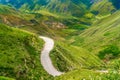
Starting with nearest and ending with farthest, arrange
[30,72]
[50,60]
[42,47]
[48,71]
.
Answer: [30,72] → [48,71] → [50,60] → [42,47]

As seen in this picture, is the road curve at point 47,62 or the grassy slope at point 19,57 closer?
the grassy slope at point 19,57

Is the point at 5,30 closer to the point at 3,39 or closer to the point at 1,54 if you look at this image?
the point at 3,39

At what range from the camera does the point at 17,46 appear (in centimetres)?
11738

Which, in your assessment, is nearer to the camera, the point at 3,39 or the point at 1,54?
the point at 1,54

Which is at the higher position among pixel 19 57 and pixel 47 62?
pixel 47 62

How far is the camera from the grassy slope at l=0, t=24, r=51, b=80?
101438 mm

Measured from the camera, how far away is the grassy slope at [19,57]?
101438mm

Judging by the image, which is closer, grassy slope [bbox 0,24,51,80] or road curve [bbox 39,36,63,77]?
grassy slope [bbox 0,24,51,80]

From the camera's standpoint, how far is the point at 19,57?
359 feet

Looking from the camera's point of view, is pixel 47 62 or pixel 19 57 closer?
pixel 19 57

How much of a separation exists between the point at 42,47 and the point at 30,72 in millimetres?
35014

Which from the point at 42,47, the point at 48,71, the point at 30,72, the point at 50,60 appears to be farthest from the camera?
the point at 42,47

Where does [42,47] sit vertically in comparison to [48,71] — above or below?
above

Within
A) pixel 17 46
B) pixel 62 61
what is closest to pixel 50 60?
pixel 62 61
